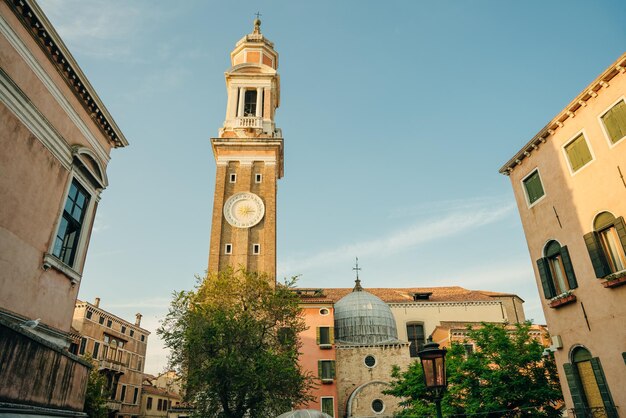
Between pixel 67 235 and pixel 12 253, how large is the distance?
2677 mm

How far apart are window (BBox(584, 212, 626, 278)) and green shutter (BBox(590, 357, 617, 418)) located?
240cm

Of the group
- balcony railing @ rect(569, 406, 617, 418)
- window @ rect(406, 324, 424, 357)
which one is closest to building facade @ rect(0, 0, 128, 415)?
balcony railing @ rect(569, 406, 617, 418)

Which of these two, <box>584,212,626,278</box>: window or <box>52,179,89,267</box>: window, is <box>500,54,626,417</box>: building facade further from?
<box>52,179,89,267</box>: window

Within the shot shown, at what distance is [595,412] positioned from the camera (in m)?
11.6

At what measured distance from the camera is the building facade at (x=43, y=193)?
30.0 feet

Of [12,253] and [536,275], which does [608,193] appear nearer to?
[536,275]

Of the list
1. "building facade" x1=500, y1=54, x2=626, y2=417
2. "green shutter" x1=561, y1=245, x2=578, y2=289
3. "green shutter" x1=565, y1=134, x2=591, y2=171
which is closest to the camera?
"building facade" x1=500, y1=54, x2=626, y2=417

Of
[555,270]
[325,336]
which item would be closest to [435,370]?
[555,270]

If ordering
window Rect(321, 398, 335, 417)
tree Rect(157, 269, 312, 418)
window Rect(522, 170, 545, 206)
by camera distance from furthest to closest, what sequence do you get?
window Rect(321, 398, 335, 417) < tree Rect(157, 269, 312, 418) < window Rect(522, 170, 545, 206)

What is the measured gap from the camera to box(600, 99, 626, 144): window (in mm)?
11805

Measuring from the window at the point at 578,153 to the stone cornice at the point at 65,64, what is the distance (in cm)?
1503

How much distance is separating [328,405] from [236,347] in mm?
12346

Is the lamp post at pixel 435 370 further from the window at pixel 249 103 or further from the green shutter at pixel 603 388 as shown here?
the window at pixel 249 103

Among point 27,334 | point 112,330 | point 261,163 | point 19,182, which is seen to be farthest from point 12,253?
point 112,330
